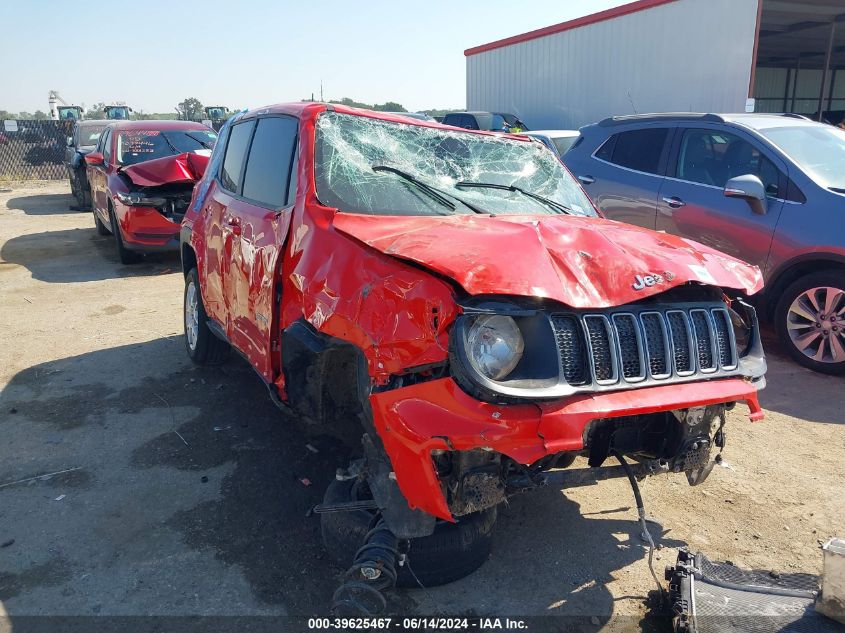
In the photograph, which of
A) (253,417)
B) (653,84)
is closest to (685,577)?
(253,417)

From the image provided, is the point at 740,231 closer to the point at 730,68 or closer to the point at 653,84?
the point at 730,68

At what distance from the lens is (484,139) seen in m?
4.16

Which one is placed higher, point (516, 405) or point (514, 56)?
point (514, 56)

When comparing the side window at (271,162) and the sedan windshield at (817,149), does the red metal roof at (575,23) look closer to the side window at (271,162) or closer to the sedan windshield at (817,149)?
the sedan windshield at (817,149)

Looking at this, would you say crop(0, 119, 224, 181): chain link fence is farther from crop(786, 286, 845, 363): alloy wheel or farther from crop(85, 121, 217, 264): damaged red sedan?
crop(786, 286, 845, 363): alloy wheel

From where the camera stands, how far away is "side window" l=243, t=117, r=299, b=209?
3721mm

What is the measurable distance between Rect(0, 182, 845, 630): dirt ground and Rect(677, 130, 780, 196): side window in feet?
5.53

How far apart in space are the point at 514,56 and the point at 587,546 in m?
19.9

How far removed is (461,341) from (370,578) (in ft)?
3.30

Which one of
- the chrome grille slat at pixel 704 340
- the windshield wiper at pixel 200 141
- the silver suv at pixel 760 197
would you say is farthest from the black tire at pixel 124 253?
the chrome grille slat at pixel 704 340

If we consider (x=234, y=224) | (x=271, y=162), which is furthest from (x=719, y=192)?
(x=234, y=224)

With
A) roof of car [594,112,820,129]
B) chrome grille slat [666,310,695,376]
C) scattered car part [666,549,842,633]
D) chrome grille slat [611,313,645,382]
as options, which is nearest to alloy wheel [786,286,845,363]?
roof of car [594,112,820,129]

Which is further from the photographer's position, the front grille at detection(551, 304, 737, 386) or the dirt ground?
the dirt ground

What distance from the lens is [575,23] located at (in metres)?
18.0
